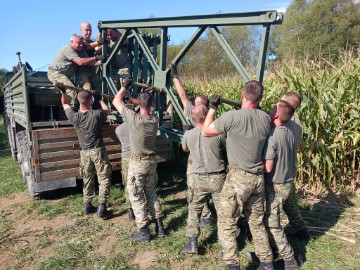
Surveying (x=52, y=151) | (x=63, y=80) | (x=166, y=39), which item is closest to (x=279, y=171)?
(x=166, y=39)

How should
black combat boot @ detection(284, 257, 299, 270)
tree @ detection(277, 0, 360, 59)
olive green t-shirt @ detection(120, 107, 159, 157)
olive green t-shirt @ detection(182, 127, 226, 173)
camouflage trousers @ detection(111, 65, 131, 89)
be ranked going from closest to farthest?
black combat boot @ detection(284, 257, 299, 270) < olive green t-shirt @ detection(182, 127, 226, 173) < olive green t-shirt @ detection(120, 107, 159, 157) < camouflage trousers @ detection(111, 65, 131, 89) < tree @ detection(277, 0, 360, 59)

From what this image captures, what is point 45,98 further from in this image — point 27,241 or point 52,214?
point 27,241

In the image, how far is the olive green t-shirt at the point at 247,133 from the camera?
3.07m

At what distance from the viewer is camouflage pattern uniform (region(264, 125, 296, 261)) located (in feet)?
10.6

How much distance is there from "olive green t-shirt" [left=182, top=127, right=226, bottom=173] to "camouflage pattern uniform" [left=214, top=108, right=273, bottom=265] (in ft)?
0.98

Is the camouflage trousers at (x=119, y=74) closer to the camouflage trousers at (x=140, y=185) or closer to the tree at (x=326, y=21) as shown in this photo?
the camouflage trousers at (x=140, y=185)

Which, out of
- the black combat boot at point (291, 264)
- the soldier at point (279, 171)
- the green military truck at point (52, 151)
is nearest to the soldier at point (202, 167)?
the soldier at point (279, 171)

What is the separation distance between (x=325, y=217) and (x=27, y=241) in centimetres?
399

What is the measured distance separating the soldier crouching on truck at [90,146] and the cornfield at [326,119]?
2.64 m

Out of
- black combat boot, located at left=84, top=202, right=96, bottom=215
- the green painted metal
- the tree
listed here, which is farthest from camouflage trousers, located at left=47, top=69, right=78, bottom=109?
the tree

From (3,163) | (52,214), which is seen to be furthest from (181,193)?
(3,163)

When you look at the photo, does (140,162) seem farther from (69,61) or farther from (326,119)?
(326,119)

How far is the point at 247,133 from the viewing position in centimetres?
307

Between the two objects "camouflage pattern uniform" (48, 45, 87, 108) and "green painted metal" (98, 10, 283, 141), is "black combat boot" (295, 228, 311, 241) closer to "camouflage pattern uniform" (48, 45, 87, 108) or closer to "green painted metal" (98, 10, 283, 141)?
"green painted metal" (98, 10, 283, 141)
